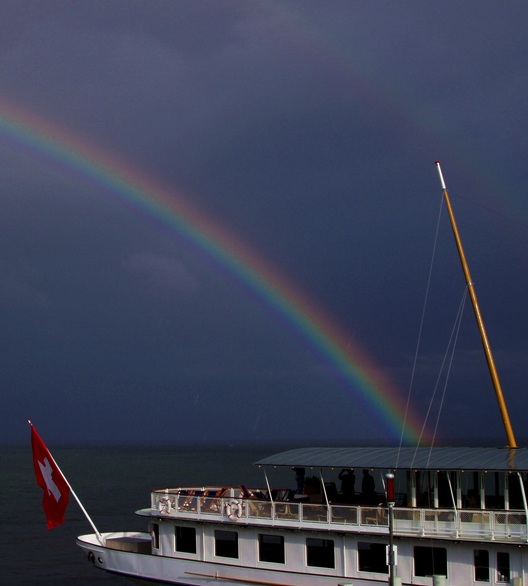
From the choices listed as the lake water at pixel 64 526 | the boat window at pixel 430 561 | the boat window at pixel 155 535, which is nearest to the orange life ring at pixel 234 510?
the boat window at pixel 155 535

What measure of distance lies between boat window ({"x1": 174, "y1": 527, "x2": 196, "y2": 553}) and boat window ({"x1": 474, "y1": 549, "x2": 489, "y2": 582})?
11.6 metres

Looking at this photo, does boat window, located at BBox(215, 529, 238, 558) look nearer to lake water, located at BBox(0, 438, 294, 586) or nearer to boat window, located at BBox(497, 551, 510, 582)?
boat window, located at BBox(497, 551, 510, 582)

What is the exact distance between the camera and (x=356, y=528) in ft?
103

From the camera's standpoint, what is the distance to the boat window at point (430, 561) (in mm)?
30203

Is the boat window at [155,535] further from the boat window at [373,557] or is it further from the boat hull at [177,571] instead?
the boat window at [373,557]

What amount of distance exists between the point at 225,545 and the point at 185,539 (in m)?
1.98

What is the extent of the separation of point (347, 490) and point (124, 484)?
97810mm

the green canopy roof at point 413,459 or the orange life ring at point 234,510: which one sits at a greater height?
the green canopy roof at point 413,459

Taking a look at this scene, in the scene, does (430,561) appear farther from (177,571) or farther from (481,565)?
(177,571)

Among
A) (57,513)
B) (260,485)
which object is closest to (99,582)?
(57,513)

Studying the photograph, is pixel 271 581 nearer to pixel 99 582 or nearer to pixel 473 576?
pixel 473 576

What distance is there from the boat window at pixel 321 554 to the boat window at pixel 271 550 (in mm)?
1180

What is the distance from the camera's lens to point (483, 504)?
98.2 feet

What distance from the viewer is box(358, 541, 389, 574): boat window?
31.3 m
